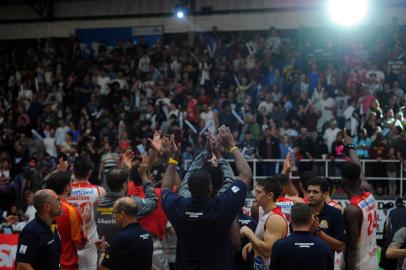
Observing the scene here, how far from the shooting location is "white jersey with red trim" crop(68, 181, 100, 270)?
8227mm

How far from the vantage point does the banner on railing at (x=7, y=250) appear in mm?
12578

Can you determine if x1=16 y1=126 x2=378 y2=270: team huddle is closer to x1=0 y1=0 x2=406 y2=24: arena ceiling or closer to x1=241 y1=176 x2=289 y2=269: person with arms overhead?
x1=241 y1=176 x2=289 y2=269: person with arms overhead

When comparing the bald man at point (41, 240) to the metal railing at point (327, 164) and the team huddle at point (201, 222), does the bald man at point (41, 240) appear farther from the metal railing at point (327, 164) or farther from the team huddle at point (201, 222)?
the metal railing at point (327, 164)

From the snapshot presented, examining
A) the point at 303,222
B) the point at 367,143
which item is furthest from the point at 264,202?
the point at 367,143

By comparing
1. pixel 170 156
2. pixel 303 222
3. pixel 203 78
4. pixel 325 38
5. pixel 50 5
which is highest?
pixel 50 5

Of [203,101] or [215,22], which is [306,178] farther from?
[215,22]

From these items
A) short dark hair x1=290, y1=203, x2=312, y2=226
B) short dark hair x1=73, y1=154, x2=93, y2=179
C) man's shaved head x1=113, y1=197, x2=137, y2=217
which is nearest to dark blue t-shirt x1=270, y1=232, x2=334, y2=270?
short dark hair x1=290, y1=203, x2=312, y2=226

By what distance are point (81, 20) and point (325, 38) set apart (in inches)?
444

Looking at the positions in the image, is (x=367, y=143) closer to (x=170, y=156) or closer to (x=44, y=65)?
(x=170, y=156)

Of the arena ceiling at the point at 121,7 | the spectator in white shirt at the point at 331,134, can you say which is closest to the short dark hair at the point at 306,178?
the spectator in white shirt at the point at 331,134

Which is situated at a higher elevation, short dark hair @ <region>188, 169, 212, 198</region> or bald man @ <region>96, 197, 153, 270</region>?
short dark hair @ <region>188, 169, 212, 198</region>

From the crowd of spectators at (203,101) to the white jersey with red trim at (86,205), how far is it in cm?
627

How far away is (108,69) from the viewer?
83.1 feet

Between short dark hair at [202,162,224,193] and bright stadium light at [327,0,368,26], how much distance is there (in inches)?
747
